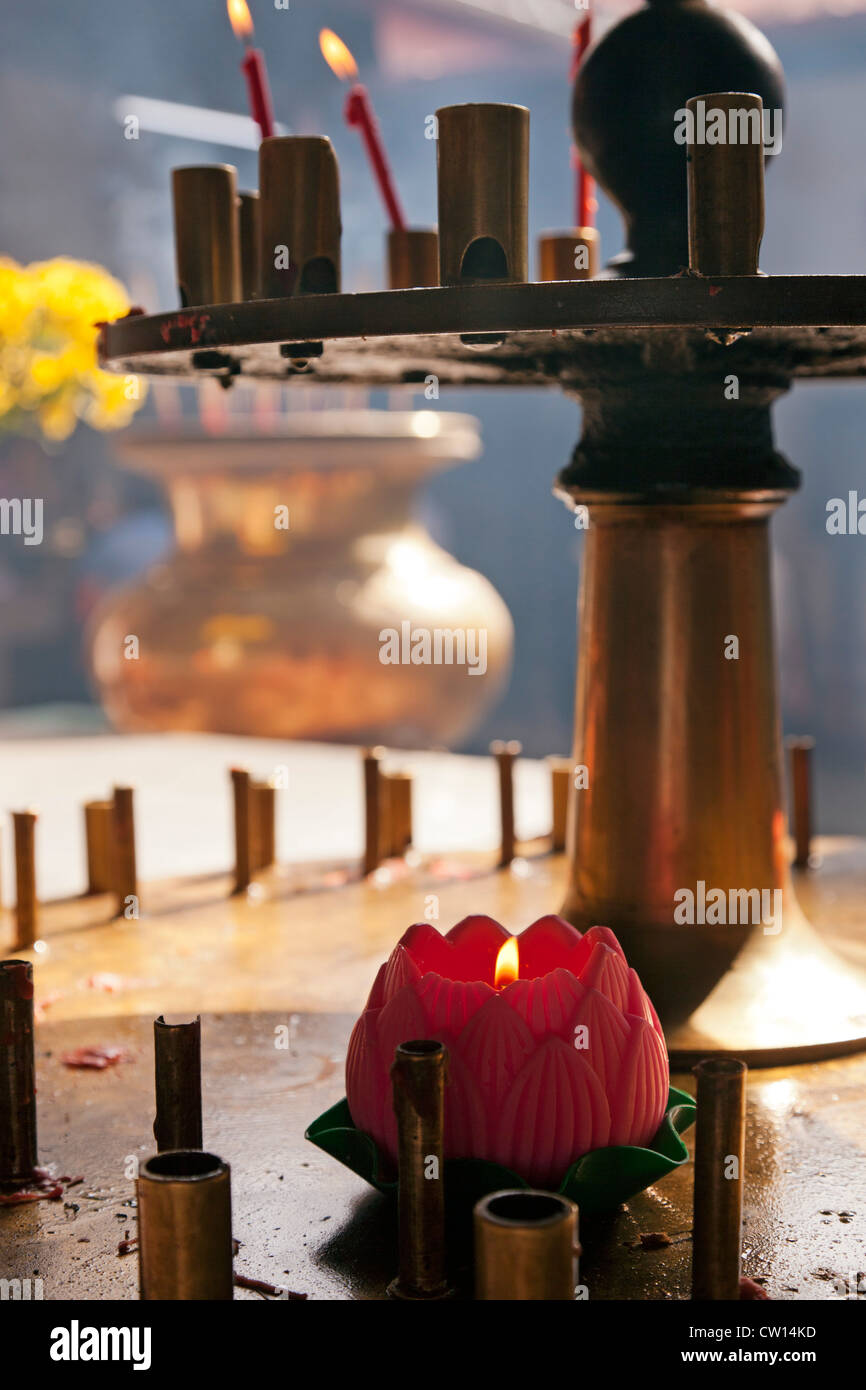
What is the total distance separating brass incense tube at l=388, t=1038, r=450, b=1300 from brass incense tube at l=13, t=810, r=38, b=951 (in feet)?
3.97

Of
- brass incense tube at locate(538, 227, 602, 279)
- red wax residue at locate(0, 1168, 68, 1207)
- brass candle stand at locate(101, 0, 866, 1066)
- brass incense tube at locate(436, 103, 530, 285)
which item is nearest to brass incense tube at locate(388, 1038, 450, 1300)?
red wax residue at locate(0, 1168, 68, 1207)

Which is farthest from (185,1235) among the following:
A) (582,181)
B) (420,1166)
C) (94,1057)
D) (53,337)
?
(53,337)

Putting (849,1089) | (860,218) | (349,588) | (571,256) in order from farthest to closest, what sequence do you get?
1. (860,218)
2. (349,588)
3. (571,256)
4. (849,1089)

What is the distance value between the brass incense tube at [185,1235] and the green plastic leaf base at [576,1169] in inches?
10.1

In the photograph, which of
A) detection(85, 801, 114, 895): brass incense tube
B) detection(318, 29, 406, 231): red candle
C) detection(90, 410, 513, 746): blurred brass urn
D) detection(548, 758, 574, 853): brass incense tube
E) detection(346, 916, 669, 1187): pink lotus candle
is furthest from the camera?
detection(90, 410, 513, 746): blurred brass urn

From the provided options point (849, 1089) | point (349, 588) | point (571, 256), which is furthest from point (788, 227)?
point (849, 1089)

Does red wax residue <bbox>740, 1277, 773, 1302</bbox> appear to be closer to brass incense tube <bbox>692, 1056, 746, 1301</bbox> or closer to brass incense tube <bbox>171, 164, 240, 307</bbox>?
brass incense tube <bbox>692, 1056, 746, 1301</bbox>

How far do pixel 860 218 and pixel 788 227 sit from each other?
368 mm

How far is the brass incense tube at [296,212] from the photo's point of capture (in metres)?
1.60

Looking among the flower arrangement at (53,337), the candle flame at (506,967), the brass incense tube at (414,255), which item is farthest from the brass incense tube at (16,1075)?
the flower arrangement at (53,337)

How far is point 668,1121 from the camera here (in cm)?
141

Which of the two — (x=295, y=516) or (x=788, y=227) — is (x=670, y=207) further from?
(x=788, y=227)

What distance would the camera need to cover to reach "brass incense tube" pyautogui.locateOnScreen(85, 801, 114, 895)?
2.64 metres
